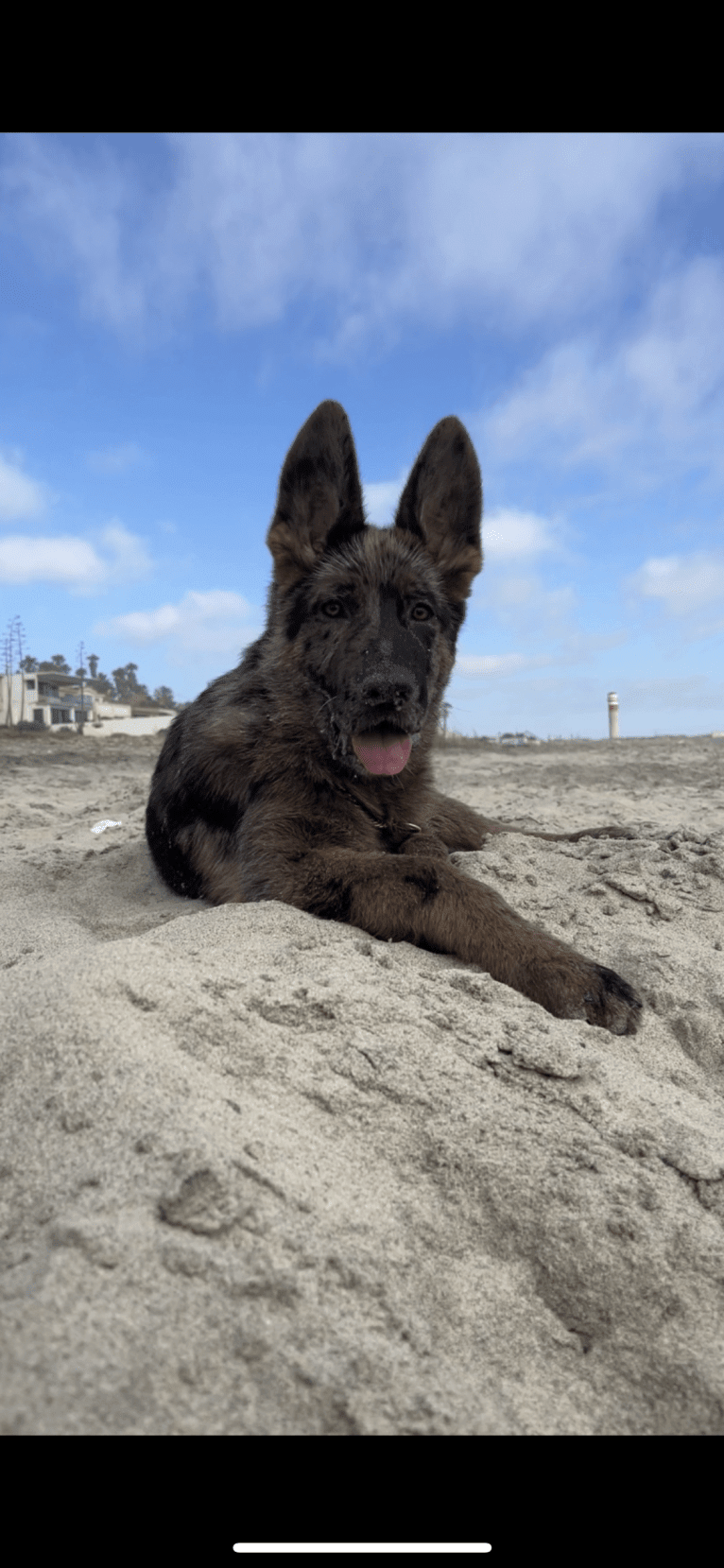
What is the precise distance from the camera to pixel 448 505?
4883 mm

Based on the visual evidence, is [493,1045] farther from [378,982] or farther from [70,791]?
[70,791]

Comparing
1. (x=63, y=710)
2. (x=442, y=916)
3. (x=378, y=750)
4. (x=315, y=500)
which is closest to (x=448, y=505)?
(x=315, y=500)

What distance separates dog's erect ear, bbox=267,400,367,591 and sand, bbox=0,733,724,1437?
2.39m

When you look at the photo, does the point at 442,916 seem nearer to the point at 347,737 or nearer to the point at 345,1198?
the point at 347,737

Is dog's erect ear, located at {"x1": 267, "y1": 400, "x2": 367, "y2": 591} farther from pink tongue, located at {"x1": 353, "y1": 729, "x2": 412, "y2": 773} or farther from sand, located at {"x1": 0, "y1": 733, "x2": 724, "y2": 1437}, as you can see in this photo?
sand, located at {"x1": 0, "y1": 733, "x2": 724, "y2": 1437}

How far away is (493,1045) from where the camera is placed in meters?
2.33

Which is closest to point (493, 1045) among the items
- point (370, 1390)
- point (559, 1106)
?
point (559, 1106)

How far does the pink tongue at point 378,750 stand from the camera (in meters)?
4.02

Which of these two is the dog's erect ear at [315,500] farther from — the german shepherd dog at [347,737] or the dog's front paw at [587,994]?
the dog's front paw at [587,994]

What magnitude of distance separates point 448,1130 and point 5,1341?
1.07 m

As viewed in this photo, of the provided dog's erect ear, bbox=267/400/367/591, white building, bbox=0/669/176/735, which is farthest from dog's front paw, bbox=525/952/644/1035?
white building, bbox=0/669/176/735

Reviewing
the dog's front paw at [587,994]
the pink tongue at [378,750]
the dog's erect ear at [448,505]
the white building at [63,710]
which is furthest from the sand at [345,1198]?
the white building at [63,710]

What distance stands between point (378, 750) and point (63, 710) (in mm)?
54222

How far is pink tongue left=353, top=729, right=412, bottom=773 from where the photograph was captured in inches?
158
